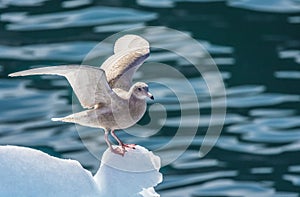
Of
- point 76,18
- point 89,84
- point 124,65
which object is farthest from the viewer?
point 76,18

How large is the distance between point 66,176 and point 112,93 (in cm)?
70

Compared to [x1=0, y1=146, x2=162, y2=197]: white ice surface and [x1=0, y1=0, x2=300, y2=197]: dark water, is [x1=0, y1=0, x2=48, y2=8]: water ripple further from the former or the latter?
[x1=0, y1=146, x2=162, y2=197]: white ice surface

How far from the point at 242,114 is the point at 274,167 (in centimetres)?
80

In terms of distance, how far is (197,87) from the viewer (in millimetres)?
9930

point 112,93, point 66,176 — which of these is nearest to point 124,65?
point 112,93

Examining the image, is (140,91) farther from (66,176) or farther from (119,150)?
(66,176)

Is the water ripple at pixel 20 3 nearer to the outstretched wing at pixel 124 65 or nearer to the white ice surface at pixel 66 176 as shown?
the outstretched wing at pixel 124 65

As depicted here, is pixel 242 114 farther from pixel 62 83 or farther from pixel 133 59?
pixel 133 59

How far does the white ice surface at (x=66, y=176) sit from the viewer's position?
4.06 m

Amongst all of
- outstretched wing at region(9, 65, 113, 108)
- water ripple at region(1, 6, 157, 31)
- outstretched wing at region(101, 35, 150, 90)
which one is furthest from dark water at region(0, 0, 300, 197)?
outstretched wing at region(9, 65, 113, 108)

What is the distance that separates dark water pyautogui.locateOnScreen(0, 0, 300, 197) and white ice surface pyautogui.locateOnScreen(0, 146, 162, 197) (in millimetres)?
4062

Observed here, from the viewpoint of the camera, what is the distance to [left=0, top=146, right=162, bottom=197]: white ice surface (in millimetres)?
4062

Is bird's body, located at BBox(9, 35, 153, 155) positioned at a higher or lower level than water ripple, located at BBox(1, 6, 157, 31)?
higher

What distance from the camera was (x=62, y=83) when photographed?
1005cm
